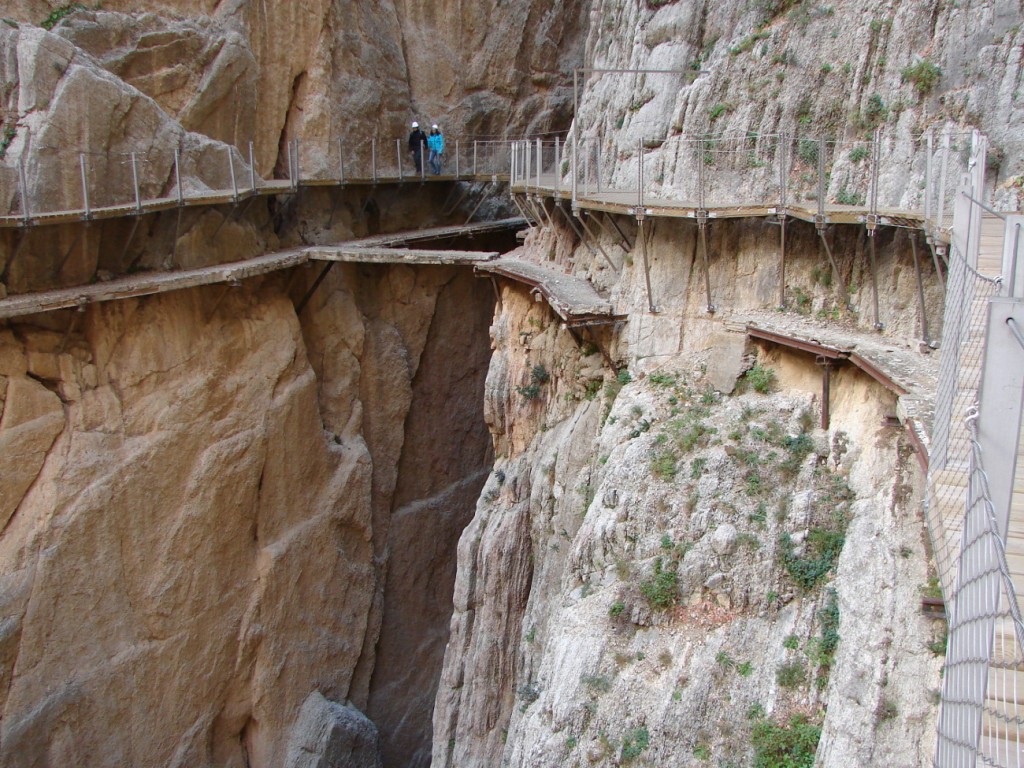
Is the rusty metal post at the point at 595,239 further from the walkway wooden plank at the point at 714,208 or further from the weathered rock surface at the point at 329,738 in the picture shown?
the weathered rock surface at the point at 329,738

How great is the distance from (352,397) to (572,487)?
1151 centimetres

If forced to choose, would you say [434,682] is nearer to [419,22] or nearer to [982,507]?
[419,22]

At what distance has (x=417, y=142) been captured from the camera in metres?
30.0

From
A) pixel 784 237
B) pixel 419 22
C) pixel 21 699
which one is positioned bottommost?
pixel 21 699

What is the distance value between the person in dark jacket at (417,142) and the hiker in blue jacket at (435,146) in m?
0.26

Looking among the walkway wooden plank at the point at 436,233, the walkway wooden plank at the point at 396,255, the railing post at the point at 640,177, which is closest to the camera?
the railing post at the point at 640,177

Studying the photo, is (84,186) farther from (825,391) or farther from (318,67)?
(825,391)

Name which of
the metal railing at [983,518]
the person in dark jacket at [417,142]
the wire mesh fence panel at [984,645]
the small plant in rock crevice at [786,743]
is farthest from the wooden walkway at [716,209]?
the person in dark jacket at [417,142]

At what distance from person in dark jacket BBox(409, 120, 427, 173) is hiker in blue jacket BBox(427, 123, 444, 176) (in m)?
0.26

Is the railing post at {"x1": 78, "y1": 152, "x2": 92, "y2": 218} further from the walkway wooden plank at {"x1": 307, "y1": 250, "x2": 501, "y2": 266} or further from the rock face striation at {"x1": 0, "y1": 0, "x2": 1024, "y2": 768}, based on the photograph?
the walkway wooden plank at {"x1": 307, "y1": 250, "x2": 501, "y2": 266}

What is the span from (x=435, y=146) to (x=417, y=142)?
1.85 ft

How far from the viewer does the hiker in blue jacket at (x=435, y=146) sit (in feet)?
99.0

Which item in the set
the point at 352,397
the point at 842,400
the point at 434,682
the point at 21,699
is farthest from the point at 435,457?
the point at 842,400

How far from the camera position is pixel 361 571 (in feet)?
85.6
